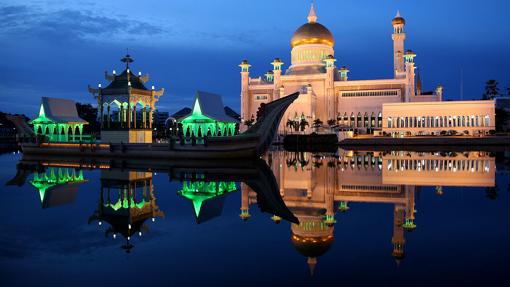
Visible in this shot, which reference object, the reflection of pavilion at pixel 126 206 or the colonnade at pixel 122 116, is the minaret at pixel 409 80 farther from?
the reflection of pavilion at pixel 126 206

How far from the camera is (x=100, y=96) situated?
2839cm

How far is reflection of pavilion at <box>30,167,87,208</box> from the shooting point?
12.4 metres

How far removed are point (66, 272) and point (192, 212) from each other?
15.2 ft

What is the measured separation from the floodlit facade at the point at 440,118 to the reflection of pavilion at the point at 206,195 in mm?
34871

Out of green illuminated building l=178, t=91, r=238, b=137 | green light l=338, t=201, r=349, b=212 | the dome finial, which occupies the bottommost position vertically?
green light l=338, t=201, r=349, b=212

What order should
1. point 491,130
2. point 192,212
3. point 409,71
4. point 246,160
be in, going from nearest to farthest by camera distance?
point 192,212 → point 246,160 → point 491,130 → point 409,71

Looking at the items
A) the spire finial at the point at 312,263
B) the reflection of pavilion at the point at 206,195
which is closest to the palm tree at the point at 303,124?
the reflection of pavilion at the point at 206,195

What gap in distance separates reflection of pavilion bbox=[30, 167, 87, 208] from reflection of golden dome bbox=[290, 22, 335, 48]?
43.2 meters

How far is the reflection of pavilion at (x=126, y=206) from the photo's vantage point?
8.57m

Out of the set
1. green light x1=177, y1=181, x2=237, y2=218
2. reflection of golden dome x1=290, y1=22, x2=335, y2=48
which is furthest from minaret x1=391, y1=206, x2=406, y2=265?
reflection of golden dome x1=290, y1=22, x2=335, y2=48

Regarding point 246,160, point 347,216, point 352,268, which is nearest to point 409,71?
point 246,160

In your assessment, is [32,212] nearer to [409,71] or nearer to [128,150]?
[128,150]

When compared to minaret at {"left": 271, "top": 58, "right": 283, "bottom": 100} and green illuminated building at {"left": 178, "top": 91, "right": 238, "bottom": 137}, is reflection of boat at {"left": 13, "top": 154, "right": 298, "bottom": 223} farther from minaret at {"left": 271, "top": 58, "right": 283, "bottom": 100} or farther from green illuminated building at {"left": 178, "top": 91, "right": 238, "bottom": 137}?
minaret at {"left": 271, "top": 58, "right": 283, "bottom": 100}

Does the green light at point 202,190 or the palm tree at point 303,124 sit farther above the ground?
the palm tree at point 303,124
